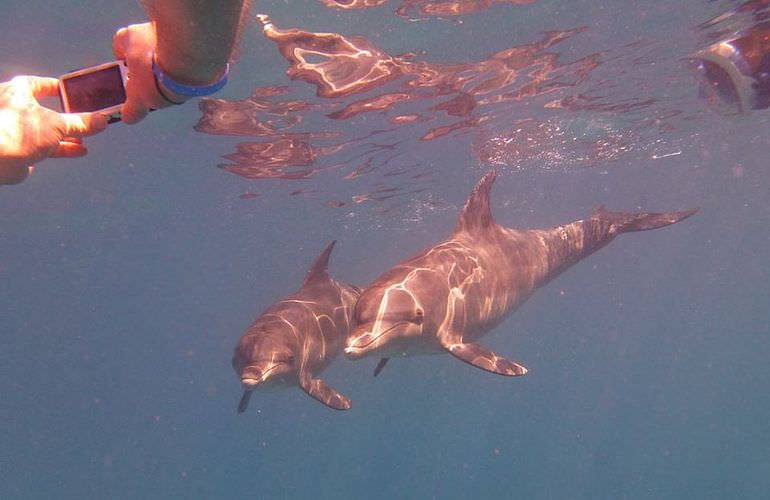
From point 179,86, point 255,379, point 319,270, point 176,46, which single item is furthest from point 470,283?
point 176,46

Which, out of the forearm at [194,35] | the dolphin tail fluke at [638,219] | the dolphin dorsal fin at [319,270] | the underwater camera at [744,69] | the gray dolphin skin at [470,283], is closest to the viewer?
the forearm at [194,35]

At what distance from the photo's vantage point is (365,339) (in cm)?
727

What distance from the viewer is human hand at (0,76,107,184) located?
271 cm

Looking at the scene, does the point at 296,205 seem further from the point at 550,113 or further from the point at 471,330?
the point at 471,330

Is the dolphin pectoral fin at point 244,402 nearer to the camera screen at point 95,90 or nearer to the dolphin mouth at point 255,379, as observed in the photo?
the dolphin mouth at point 255,379

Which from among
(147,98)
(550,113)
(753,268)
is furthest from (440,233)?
(753,268)

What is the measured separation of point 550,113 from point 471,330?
11495 millimetres

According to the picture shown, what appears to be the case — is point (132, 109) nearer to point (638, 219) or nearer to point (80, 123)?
point (80, 123)

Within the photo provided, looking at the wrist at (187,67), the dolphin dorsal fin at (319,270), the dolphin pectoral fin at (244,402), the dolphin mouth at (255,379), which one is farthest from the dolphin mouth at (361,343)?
the wrist at (187,67)

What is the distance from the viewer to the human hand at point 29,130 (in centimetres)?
271

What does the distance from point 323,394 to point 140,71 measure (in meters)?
6.94

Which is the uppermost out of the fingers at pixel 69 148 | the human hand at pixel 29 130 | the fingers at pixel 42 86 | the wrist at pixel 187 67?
the wrist at pixel 187 67

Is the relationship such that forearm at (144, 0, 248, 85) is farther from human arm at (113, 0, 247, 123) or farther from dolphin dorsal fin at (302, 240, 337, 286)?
dolphin dorsal fin at (302, 240, 337, 286)

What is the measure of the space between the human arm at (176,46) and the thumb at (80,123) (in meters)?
0.16
